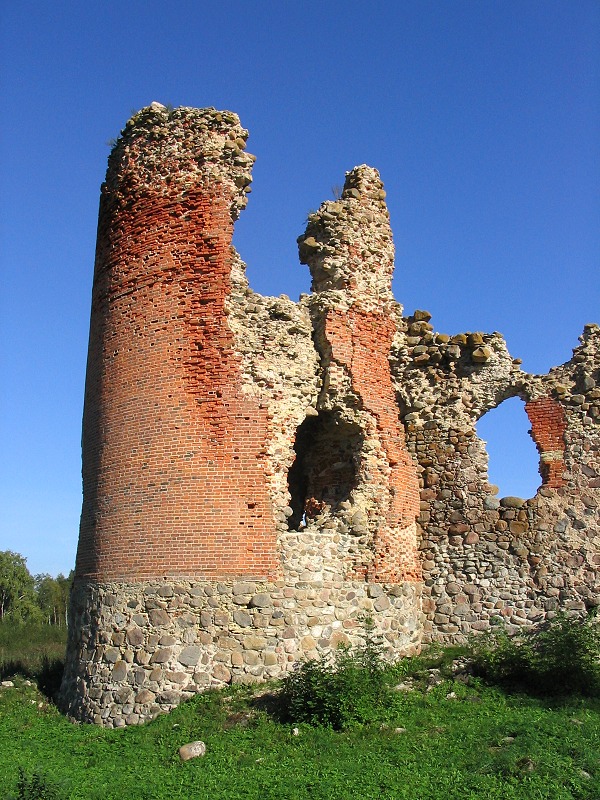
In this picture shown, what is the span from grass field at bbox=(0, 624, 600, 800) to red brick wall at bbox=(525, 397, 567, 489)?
374cm

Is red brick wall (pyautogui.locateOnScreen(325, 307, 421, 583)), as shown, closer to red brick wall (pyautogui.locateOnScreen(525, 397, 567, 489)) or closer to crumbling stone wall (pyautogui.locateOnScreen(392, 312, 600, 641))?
crumbling stone wall (pyautogui.locateOnScreen(392, 312, 600, 641))

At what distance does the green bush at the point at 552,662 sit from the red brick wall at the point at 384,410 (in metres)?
1.81

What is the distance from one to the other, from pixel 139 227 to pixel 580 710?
850 centimetres

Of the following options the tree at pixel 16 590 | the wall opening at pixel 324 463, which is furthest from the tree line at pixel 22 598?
the wall opening at pixel 324 463

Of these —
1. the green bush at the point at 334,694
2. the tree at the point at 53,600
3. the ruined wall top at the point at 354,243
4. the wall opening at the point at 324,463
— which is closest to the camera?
the green bush at the point at 334,694

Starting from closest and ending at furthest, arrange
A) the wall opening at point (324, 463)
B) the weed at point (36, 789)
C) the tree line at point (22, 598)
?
the weed at point (36, 789), the wall opening at point (324, 463), the tree line at point (22, 598)

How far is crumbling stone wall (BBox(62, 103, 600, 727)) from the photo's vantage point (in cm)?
958

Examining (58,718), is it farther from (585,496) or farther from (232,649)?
(585,496)

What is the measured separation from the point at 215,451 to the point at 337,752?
405 cm

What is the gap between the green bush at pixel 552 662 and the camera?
8.98 metres

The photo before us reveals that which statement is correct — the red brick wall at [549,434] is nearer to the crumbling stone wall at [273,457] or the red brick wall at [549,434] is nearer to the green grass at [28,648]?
the crumbling stone wall at [273,457]

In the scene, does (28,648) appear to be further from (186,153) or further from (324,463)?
(186,153)

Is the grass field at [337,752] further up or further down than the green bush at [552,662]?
further down

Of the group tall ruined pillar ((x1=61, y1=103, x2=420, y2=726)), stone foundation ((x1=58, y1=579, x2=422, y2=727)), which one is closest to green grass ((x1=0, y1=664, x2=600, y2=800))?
stone foundation ((x1=58, y1=579, x2=422, y2=727))
